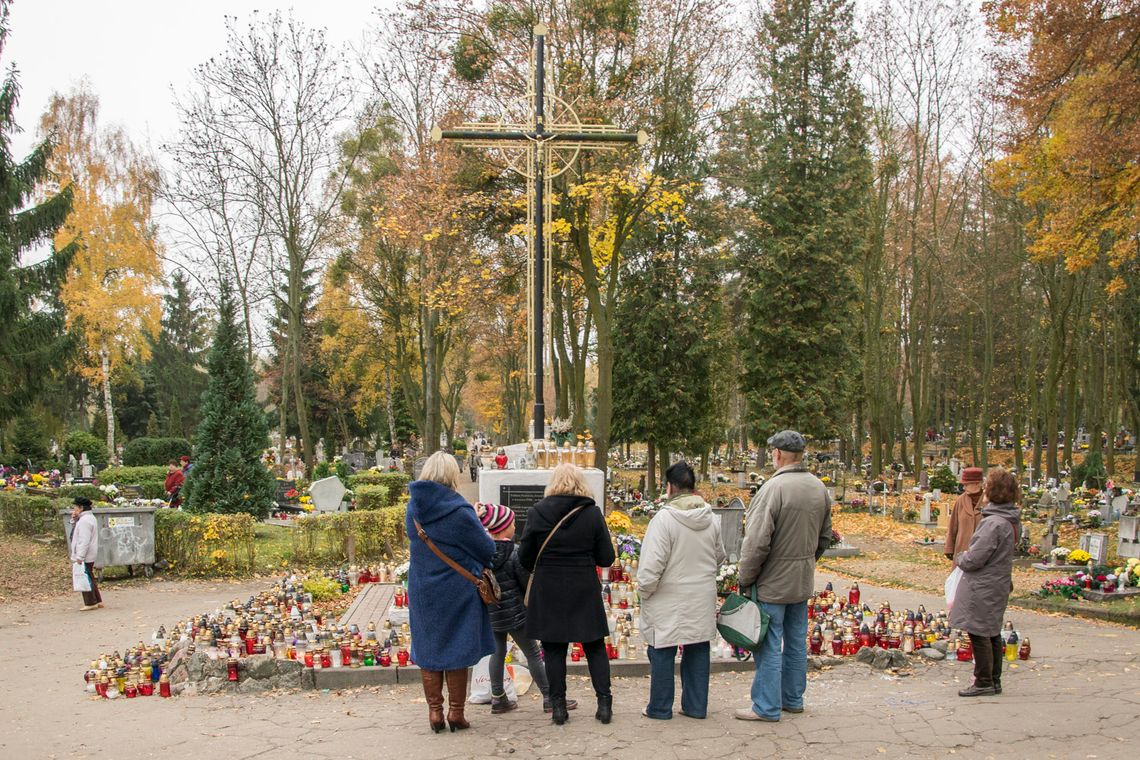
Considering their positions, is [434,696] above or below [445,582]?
below

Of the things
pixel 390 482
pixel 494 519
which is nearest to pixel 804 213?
pixel 390 482

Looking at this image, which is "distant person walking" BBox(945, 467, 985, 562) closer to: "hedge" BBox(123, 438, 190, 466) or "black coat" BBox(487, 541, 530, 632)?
"black coat" BBox(487, 541, 530, 632)

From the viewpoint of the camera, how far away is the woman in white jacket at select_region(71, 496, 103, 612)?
38.7 ft

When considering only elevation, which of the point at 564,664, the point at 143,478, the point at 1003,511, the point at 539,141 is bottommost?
the point at 143,478

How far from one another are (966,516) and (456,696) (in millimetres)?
4833

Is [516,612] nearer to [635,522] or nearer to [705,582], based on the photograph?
[705,582]

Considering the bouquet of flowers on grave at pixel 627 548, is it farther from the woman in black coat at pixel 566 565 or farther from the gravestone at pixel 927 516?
the gravestone at pixel 927 516

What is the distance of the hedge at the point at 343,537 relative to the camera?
15.0 m

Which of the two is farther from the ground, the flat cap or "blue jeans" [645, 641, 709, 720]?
the flat cap

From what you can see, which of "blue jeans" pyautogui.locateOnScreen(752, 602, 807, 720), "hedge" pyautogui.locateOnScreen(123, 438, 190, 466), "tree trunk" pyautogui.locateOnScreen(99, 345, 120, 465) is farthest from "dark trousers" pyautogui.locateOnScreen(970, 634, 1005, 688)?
"tree trunk" pyautogui.locateOnScreen(99, 345, 120, 465)

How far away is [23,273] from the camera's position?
74.8 ft

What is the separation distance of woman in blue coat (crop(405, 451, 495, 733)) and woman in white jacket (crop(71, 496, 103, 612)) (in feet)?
26.7

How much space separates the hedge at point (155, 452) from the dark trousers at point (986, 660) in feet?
100

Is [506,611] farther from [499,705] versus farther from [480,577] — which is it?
[499,705]
